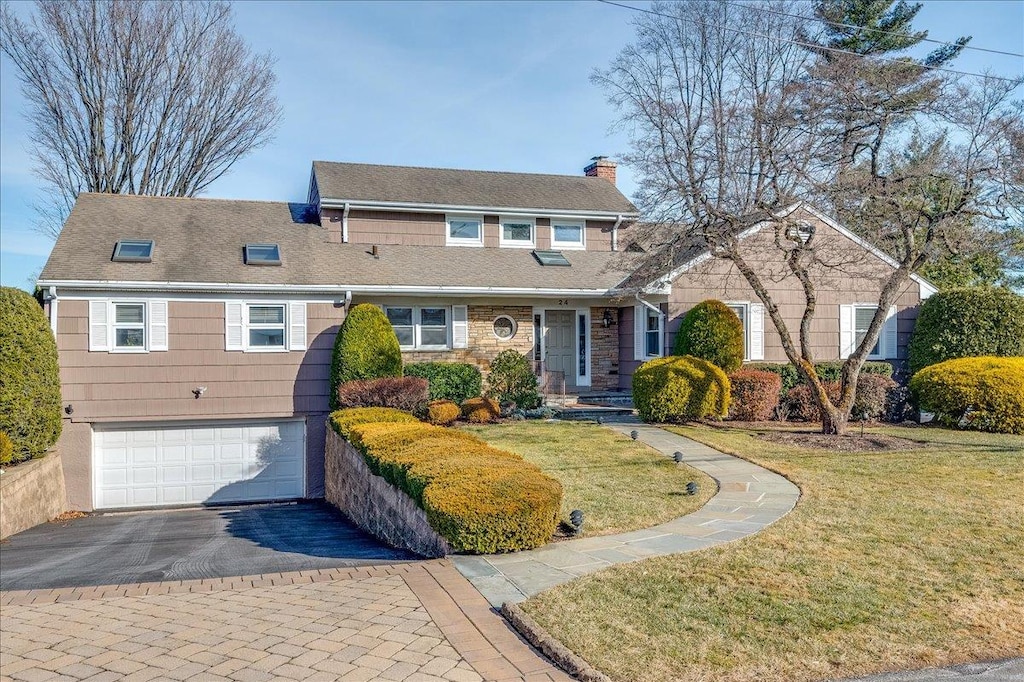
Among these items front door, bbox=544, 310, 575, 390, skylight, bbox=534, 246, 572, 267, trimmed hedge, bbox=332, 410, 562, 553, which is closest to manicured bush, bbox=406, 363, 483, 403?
front door, bbox=544, 310, 575, 390

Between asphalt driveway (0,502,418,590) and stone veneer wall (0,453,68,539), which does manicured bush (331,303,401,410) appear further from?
stone veneer wall (0,453,68,539)

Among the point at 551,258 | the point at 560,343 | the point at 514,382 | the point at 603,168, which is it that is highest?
the point at 603,168

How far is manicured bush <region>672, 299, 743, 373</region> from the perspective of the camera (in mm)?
15641

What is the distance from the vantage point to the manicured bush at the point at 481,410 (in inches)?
585

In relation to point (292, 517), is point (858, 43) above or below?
above

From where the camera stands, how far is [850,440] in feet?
40.5

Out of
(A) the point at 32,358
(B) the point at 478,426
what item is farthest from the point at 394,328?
(A) the point at 32,358

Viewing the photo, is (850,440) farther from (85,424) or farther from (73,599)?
(85,424)

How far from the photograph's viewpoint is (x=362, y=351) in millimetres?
14977

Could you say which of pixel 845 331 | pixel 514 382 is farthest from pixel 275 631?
pixel 845 331

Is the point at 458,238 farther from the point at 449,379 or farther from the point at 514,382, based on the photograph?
the point at 514,382

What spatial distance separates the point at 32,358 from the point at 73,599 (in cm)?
803

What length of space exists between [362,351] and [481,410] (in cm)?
270

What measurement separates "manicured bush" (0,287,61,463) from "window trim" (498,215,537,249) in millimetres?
10552
